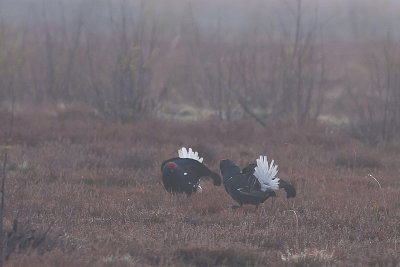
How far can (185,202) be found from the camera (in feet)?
21.8

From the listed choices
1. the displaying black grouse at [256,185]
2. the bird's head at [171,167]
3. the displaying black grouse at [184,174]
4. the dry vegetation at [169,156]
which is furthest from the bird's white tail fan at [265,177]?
the bird's head at [171,167]

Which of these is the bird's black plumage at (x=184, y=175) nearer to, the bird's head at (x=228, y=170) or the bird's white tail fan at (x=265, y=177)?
the bird's head at (x=228, y=170)

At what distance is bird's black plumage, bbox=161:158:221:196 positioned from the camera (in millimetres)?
6852

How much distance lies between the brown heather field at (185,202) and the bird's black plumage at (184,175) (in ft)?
0.48

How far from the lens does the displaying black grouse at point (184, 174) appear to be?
685cm

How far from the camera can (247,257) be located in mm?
4488

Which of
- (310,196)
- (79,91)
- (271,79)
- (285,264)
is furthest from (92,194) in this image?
(79,91)

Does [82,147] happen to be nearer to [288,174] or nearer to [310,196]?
[288,174]

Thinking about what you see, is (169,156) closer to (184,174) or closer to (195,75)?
(184,174)

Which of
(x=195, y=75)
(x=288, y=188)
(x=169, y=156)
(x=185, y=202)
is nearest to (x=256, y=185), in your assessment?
(x=288, y=188)

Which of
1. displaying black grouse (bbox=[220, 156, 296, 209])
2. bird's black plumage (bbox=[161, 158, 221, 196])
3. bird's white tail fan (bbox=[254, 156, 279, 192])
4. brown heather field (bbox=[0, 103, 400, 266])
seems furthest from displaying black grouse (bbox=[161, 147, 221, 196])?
bird's white tail fan (bbox=[254, 156, 279, 192])

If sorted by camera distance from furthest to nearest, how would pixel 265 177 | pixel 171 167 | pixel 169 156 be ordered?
pixel 169 156 < pixel 171 167 < pixel 265 177

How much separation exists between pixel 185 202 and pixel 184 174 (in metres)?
0.38

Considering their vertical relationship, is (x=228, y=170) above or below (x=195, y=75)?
above
